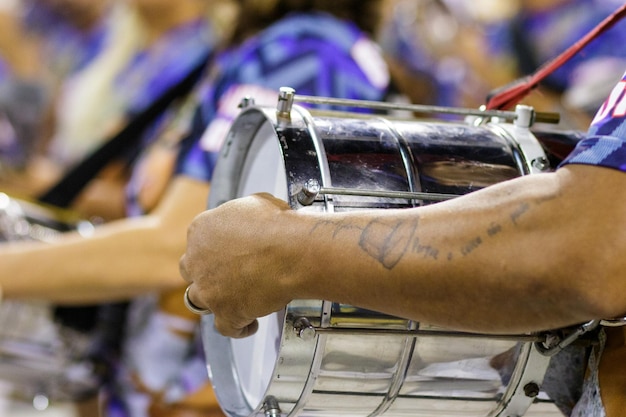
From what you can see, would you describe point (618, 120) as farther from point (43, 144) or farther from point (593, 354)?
point (43, 144)

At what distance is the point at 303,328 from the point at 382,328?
0.07 m

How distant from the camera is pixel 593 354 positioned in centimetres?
84

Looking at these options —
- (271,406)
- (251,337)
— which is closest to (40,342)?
(251,337)

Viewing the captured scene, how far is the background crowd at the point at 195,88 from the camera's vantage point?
1.55 meters

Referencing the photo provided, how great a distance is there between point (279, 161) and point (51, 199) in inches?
49.0

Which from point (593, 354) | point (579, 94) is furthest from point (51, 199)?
point (593, 354)

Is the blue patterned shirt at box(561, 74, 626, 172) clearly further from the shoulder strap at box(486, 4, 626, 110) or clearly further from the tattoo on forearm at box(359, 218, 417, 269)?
the shoulder strap at box(486, 4, 626, 110)

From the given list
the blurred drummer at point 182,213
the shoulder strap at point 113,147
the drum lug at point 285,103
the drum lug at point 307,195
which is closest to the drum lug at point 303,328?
the drum lug at point 307,195

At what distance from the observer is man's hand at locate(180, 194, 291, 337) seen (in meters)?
0.77

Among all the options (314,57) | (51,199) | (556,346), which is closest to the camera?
(556,346)

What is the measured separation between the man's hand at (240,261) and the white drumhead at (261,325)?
0.25ft

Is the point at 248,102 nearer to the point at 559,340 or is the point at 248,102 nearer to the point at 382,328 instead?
the point at 382,328

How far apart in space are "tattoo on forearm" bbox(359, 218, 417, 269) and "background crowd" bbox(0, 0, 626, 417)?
0.54m

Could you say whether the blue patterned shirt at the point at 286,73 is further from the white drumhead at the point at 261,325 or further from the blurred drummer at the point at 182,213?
the white drumhead at the point at 261,325
